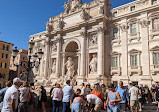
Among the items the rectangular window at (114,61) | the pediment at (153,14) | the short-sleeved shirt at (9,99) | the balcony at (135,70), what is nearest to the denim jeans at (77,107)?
the short-sleeved shirt at (9,99)

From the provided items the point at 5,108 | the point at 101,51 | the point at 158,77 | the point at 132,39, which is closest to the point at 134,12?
the point at 132,39

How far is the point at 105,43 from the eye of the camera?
1980cm

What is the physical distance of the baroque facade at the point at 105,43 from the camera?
1667cm

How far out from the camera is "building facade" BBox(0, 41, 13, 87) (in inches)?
1384

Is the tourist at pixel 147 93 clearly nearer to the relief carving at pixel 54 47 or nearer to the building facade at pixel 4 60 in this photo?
the relief carving at pixel 54 47

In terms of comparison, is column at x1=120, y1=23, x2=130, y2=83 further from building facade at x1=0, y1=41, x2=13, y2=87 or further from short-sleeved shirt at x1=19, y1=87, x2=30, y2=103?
building facade at x1=0, y1=41, x2=13, y2=87

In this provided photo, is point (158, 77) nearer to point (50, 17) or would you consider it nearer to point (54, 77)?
point (54, 77)

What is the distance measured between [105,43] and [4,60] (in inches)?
1080

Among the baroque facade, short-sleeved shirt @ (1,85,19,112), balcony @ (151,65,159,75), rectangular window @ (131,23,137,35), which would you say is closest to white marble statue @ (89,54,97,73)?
the baroque facade

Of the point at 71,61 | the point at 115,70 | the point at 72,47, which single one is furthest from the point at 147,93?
the point at 72,47

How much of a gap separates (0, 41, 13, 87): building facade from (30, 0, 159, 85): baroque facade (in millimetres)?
15434

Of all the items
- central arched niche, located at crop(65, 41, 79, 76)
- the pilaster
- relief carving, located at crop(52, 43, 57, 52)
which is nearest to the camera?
the pilaster

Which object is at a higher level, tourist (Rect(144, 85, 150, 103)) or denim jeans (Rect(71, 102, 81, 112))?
denim jeans (Rect(71, 102, 81, 112))

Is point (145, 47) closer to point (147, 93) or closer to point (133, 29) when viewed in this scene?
point (133, 29)
